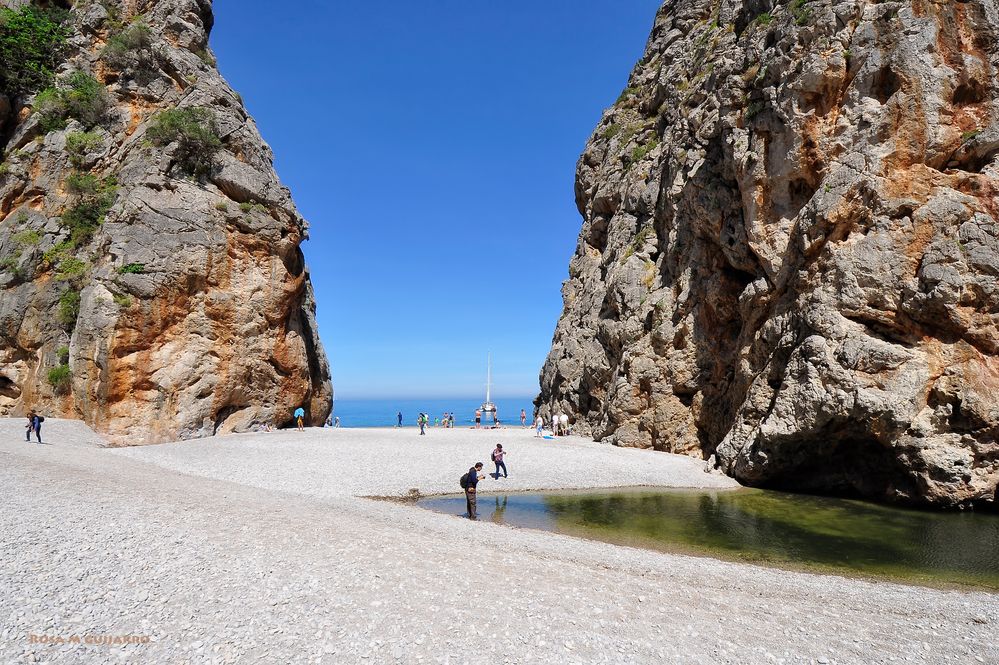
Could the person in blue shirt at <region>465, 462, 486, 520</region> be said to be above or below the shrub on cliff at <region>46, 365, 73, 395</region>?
below

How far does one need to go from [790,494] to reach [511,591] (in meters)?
16.5

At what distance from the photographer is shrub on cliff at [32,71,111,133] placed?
31.5 metres

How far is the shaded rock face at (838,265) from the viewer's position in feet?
58.0

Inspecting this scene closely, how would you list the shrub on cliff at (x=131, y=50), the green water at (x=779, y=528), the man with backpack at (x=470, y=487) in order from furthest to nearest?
the shrub on cliff at (x=131, y=50) → the man with backpack at (x=470, y=487) → the green water at (x=779, y=528)

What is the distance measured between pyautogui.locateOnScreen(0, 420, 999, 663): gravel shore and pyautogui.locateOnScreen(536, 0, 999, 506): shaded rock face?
34.3 ft

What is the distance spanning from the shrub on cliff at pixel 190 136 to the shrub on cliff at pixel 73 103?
4907 millimetres

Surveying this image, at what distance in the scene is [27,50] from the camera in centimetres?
3266

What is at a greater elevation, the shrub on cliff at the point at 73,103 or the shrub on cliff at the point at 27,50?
the shrub on cliff at the point at 27,50

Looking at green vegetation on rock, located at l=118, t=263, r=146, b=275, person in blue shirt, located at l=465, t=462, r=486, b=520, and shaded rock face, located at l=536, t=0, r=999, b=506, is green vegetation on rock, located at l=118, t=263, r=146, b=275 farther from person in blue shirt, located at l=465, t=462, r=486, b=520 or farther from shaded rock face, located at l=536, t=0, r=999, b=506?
shaded rock face, located at l=536, t=0, r=999, b=506

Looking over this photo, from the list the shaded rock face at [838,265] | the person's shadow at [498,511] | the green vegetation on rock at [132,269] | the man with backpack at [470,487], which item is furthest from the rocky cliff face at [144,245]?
the shaded rock face at [838,265]

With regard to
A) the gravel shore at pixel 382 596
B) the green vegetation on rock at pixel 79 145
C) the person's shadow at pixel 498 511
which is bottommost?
the person's shadow at pixel 498 511

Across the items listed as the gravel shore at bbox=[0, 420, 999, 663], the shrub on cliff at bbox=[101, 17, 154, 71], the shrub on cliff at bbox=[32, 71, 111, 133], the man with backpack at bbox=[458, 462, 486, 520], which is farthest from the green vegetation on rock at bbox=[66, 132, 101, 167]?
the man with backpack at bbox=[458, 462, 486, 520]

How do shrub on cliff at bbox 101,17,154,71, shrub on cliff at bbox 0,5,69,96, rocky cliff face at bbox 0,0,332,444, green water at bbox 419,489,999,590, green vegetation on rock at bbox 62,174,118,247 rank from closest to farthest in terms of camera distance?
green water at bbox 419,489,999,590
rocky cliff face at bbox 0,0,332,444
green vegetation on rock at bbox 62,174,118,247
shrub on cliff at bbox 101,17,154,71
shrub on cliff at bbox 0,5,69,96

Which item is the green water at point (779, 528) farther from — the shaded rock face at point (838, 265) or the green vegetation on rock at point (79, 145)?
the green vegetation on rock at point (79, 145)
